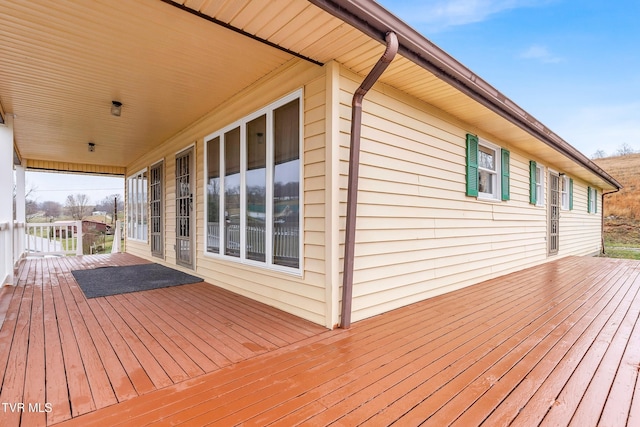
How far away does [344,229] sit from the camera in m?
2.81

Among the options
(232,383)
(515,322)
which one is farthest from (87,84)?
(515,322)

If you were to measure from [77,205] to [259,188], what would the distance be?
2174 centimetres

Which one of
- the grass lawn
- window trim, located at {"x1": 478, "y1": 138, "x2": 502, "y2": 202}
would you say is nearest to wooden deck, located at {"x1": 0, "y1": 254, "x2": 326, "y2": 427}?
window trim, located at {"x1": 478, "y1": 138, "x2": 502, "y2": 202}

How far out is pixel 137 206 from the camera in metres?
7.89

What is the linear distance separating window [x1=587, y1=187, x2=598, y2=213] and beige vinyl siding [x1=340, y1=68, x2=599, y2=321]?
7962 mm

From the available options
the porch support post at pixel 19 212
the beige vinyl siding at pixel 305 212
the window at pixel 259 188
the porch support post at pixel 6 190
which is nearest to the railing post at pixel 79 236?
the porch support post at pixel 19 212

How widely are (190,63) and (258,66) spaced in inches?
25.9

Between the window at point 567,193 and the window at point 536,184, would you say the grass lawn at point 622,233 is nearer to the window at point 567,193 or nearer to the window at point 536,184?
the window at point 567,193

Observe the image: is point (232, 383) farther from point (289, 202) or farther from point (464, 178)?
point (464, 178)

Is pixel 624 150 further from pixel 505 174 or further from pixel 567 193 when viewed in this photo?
pixel 505 174

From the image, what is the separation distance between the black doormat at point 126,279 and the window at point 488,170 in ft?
14.4

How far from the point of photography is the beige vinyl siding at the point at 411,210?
302 cm

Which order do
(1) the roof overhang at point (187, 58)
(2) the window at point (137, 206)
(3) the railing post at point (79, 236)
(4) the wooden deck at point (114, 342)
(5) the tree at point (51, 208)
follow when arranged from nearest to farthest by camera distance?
(4) the wooden deck at point (114, 342) → (1) the roof overhang at point (187, 58) → (2) the window at point (137, 206) → (3) the railing post at point (79, 236) → (5) the tree at point (51, 208)

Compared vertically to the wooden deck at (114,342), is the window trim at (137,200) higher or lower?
higher
